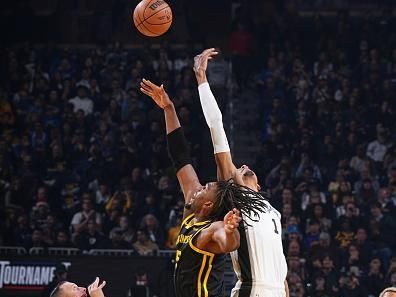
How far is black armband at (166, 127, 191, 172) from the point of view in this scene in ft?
24.0

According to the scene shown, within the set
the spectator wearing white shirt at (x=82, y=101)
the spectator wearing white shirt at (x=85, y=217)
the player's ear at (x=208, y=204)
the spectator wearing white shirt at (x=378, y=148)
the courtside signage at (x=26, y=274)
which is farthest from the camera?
the spectator wearing white shirt at (x=82, y=101)

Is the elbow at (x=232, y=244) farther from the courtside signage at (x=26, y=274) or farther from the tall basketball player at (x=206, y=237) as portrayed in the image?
the courtside signage at (x=26, y=274)

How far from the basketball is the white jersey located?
2749 millimetres

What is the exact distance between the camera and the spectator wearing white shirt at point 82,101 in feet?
56.9

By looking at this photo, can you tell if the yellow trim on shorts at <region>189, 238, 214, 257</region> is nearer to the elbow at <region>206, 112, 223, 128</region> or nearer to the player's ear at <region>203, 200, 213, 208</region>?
the player's ear at <region>203, 200, 213, 208</region>

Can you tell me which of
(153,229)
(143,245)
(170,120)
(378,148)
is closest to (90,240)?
(143,245)

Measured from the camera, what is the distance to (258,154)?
1641cm

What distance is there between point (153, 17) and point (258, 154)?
25.5ft

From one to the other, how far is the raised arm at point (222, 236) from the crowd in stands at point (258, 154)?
6.62 metres

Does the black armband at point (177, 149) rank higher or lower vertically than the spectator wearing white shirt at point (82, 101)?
lower

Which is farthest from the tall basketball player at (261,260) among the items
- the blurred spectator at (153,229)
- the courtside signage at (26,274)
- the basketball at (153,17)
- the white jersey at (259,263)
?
the blurred spectator at (153,229)

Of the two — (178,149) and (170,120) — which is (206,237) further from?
(170,120)

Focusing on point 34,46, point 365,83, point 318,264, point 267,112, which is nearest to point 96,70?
point 34,46

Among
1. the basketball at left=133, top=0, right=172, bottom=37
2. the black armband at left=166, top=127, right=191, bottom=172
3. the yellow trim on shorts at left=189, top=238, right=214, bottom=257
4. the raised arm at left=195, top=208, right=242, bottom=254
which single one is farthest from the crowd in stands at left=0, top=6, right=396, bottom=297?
the raised arm at left=195, top=208, right=242, bottom=254
